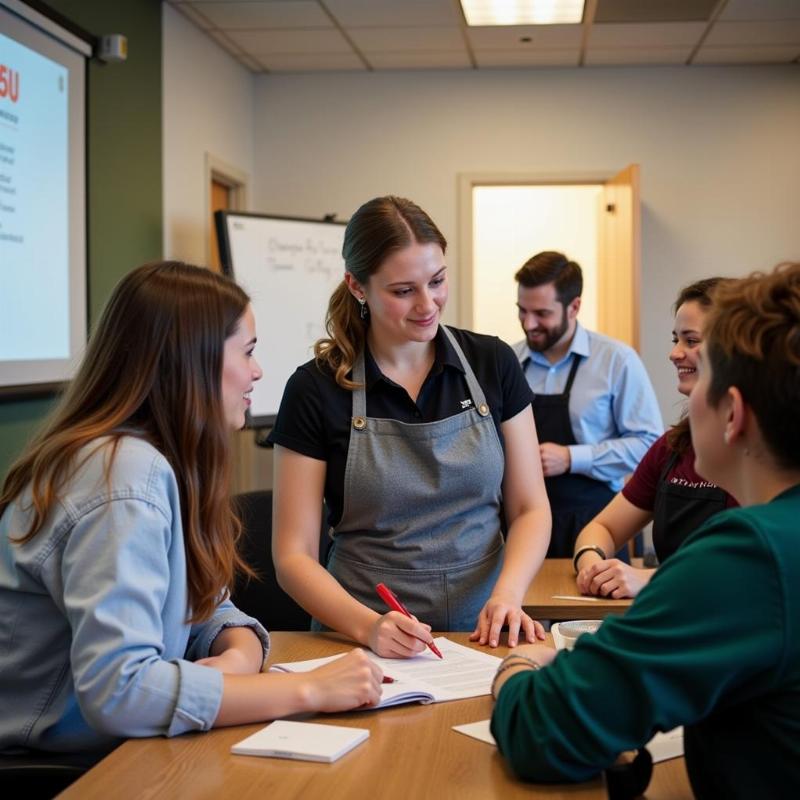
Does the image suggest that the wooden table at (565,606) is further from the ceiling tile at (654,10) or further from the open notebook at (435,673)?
the ceiling tile at (654,10)

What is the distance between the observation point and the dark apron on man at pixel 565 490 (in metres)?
3.35

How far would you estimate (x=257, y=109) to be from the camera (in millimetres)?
5906

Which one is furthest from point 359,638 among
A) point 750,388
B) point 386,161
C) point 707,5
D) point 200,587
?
→ point 386,161

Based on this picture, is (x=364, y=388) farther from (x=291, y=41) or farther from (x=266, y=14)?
(x=291, y=41)

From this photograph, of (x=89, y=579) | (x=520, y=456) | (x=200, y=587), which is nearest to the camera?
(x=89, y=579)

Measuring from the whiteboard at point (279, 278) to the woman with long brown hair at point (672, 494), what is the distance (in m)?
2.78

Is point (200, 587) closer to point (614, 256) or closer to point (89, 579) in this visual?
point (89, 579)

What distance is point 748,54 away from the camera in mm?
5480

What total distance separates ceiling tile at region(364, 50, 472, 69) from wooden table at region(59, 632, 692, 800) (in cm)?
470

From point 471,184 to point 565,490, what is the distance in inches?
113

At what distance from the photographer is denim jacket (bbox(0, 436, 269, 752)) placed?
3.96ft

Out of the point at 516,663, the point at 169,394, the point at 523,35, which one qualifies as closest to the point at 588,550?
the point at 516,663

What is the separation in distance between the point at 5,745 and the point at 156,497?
385 mm

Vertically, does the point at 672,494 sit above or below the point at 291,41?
below
